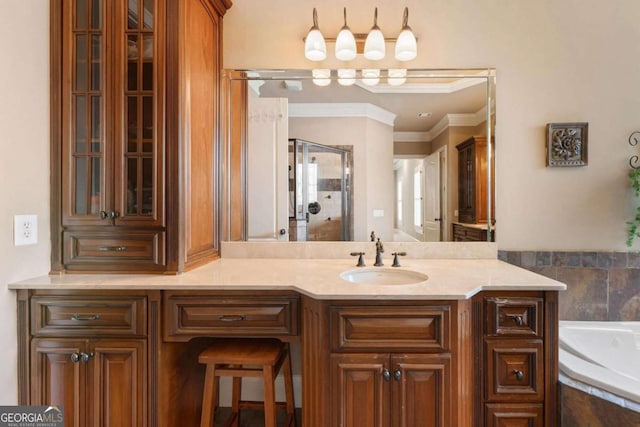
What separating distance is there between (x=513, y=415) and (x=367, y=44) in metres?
2.00

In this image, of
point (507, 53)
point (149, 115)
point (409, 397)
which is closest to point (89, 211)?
point (149, 115)

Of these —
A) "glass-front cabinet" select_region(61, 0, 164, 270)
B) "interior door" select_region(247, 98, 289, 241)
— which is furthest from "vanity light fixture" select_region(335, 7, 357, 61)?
"glass-front cabinet" select_region(61, 0, 164, 270)

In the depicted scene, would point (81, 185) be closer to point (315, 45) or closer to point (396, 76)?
point (315, 45)

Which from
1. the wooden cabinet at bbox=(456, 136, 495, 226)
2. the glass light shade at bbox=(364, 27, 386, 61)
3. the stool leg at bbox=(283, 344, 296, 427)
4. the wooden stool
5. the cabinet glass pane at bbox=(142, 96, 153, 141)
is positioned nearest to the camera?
the wooden stool

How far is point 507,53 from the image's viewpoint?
6.49 feet

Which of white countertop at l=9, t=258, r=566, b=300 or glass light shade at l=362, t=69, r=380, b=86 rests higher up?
glass light shade at l=362, t=69, r=380, b=86

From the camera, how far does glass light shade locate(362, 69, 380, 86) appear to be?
199cm

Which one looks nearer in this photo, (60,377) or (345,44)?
(60,377)

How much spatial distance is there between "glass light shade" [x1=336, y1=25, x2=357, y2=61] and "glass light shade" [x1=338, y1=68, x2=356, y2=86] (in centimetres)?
9

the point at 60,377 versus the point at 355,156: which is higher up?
the point at 355,156

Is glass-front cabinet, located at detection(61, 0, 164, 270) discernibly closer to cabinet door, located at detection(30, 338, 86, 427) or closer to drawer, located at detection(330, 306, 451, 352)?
cabinet door, located at detection(30, 338, 86, 427)

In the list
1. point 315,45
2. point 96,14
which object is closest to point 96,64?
point 96,14

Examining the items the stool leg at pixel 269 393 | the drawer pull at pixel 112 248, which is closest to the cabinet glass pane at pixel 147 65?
the drawer pull at pixel 112 248

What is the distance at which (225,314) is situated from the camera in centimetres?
140
